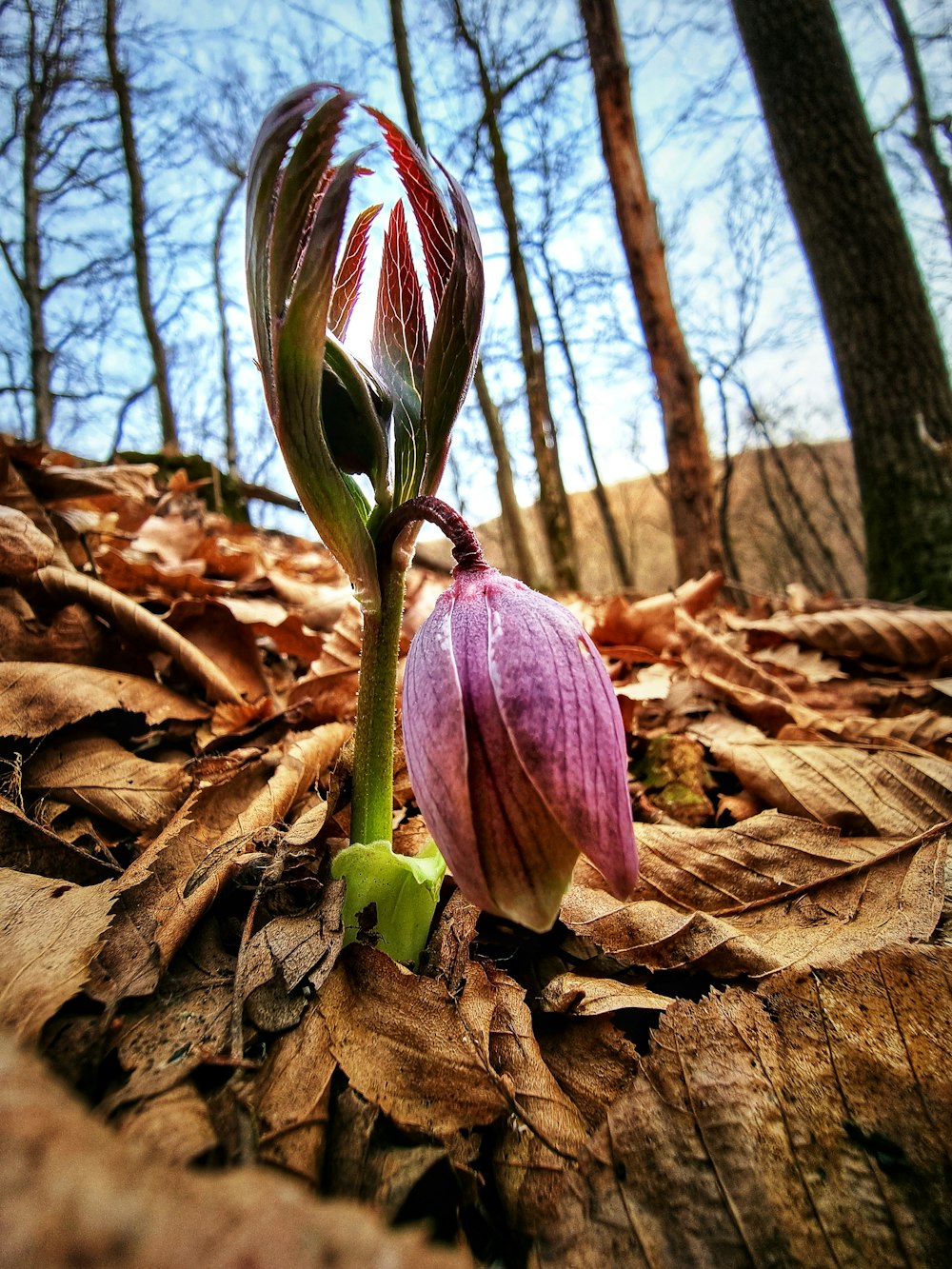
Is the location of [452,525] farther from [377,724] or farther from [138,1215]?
[138,1215]

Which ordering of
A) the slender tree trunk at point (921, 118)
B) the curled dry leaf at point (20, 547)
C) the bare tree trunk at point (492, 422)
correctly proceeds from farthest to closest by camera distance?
the slender tree trunk at point (921, 118)
the bare tree trunk at point (492, 422)
the curled dry leaf at point (20, 547)

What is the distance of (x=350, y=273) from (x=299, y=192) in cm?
20

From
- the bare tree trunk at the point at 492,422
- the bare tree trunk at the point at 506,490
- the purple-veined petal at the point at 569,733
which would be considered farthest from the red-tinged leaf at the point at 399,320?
the bare tree trunk at the point at 506,490

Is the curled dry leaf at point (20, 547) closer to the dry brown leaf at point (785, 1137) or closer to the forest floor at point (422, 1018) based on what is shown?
the forest floor at point (422, 1018)

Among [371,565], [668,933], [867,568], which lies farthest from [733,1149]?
[867,568]

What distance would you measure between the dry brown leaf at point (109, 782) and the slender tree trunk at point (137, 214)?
9.09m

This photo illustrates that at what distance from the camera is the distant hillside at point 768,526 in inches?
943

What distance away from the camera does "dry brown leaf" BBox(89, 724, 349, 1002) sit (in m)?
0.65

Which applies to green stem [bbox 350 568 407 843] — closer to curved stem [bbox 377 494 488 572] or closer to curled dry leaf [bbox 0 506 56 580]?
curved stem [bbox 377 494 488 572]

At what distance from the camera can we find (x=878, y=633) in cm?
210

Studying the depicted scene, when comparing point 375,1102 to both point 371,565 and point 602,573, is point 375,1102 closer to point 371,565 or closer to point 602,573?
point 371,565

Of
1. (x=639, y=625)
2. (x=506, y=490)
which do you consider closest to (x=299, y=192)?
(x=639, y=625)

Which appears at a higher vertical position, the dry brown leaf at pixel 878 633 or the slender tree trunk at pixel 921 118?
the slender tree trunk at pixel 921 118

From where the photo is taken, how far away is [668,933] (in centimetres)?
83
